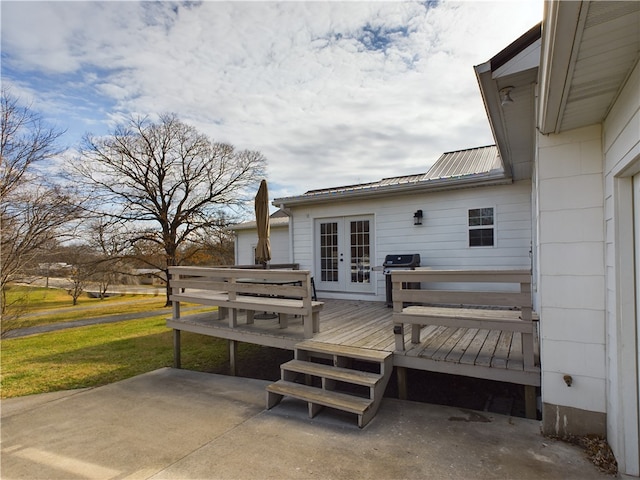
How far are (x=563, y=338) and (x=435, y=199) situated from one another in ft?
14.6

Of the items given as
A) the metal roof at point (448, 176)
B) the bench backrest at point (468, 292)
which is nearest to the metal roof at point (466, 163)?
the metal roof at point (448, 176)

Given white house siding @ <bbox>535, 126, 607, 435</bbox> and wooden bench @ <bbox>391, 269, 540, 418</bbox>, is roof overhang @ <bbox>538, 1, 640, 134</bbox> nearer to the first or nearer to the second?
white house siding @ <bbox>535, 126, 607, 435</bbox>

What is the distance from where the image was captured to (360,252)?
7805 mm

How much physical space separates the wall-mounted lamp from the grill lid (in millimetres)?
3637

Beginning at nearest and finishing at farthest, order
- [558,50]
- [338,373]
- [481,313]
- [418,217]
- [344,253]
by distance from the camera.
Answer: [558,50], [338,373], [481,313], [418,217], [344,253]

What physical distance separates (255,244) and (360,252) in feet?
18.7

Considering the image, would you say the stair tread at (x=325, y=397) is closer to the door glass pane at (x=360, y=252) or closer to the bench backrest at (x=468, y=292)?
the bench backrest at (x=468, y=292)

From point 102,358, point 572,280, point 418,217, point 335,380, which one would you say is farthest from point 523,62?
point 102,358

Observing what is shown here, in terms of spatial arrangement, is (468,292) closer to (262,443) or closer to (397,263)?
(262,443)

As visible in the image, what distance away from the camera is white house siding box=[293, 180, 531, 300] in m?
6.11

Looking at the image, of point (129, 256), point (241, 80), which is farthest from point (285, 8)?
point (129, 256)

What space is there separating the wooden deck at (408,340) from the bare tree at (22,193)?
5170 millimetres

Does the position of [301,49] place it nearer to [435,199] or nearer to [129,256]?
[435,199]

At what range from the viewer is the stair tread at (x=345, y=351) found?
352 centimetres
